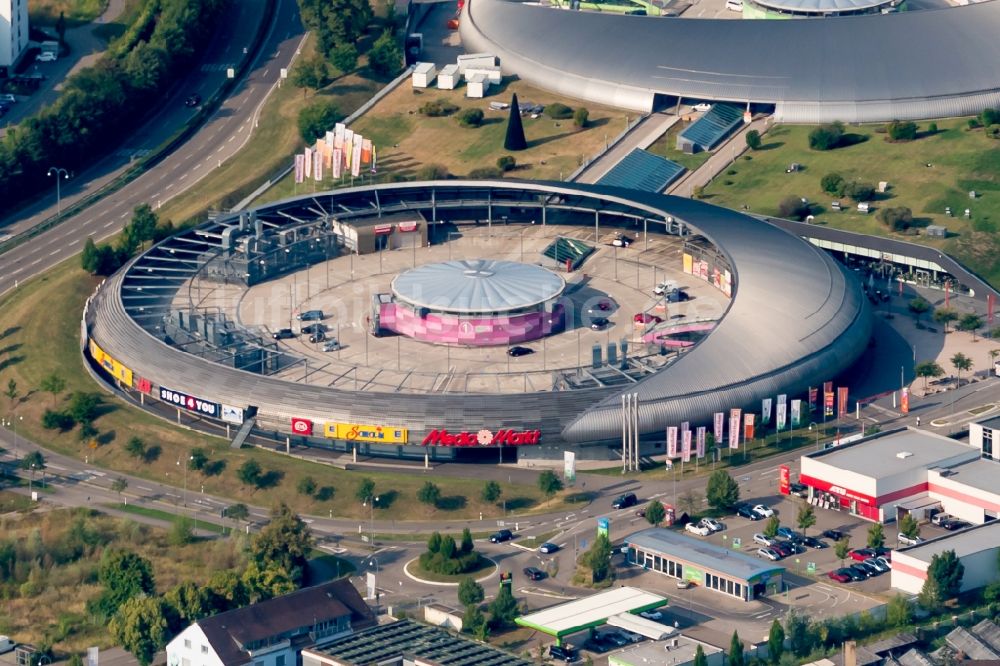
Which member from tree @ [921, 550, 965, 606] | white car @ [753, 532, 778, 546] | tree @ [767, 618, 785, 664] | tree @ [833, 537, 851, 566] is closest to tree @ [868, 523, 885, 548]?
tree @ [833, 537, 851, 566]

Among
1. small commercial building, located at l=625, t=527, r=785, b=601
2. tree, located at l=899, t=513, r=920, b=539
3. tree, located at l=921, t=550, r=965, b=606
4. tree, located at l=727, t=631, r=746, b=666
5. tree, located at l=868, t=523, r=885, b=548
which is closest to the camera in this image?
tree, located at l=727, t=631, r=746, b=666

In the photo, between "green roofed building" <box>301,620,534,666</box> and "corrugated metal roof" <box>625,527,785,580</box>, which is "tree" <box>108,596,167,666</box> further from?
"corrugated metal roof" <box>625,527,785,580</box>

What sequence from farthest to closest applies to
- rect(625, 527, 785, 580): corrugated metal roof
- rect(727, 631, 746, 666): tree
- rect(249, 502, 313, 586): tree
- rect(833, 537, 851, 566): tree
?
rect(833, 537, 851, 566): tree → rect(249, 502, 313, 586): tree → rect(625, 527, 785, 580): corrugated metal roof → rect(727, 631, 746, 666): tree

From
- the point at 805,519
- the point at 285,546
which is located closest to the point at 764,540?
the point at 805,519

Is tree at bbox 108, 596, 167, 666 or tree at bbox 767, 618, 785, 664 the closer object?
tree at bbox 767, 618, 785, 664

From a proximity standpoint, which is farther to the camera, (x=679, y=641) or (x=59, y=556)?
(x=59, y=556)

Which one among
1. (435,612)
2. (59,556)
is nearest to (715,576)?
(435,612)

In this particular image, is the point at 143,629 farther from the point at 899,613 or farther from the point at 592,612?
the point at 899,613

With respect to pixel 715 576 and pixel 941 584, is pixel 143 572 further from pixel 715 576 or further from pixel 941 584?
pixel 941 584
